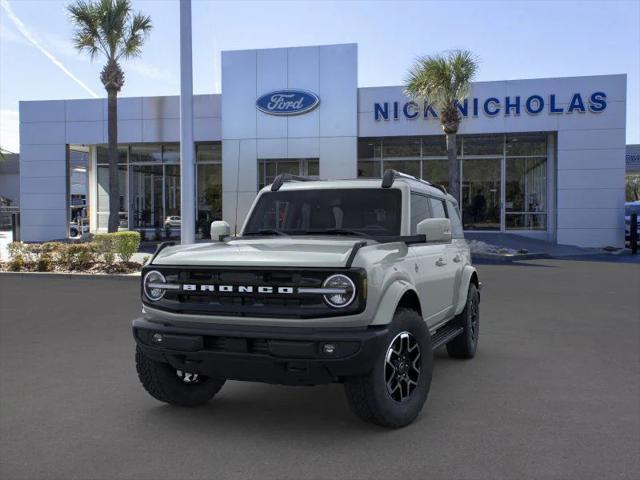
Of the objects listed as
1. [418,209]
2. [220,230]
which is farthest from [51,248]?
[418,209]

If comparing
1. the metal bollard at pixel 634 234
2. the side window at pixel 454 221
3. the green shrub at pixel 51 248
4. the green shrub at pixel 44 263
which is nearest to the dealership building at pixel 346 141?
the metal bollard at pixel 634 234

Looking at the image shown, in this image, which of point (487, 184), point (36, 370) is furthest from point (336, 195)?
point (487, 184)

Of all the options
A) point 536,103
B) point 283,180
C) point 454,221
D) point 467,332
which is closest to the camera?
point 283,180

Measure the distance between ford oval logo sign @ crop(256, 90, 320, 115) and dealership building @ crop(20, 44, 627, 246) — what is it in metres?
0.04

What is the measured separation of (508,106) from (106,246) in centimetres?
1645

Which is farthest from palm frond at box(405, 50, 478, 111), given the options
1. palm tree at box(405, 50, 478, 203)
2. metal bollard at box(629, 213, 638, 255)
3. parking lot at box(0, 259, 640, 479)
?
parking lot at box(0, 259, 640, 479)

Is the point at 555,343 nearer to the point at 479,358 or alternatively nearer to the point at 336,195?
the point at 479,358

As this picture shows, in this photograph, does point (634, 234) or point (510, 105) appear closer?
point (634, 234)

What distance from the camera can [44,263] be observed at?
1548 centimetres

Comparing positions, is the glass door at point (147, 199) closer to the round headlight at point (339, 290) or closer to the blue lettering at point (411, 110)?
the blue lettering at point (411, 110)

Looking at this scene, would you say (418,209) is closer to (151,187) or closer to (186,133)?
(186,133)

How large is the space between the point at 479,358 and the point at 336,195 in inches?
99.6

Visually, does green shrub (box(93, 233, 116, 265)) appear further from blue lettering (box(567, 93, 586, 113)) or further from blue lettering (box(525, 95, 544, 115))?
blue lettering (box(567, 93, 586, 113))

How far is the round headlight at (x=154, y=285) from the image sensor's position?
443 centimetres
